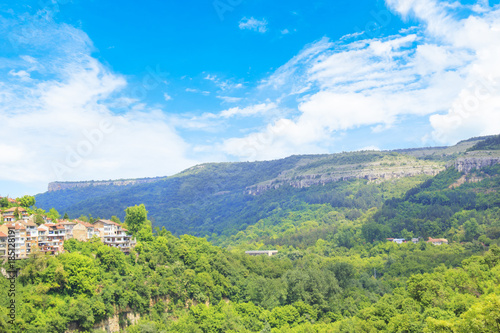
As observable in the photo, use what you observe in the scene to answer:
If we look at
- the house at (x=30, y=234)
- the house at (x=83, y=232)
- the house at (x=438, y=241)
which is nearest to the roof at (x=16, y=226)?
the house at (x=30, y=234)

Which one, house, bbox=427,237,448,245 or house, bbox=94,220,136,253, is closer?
house, bbox=94,220,136,253

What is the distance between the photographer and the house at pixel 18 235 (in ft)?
154

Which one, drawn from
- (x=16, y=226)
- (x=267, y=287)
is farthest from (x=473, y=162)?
(x=16, y=226)

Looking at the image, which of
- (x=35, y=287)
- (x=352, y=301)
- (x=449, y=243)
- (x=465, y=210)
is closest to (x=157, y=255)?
(x=35, y=287)

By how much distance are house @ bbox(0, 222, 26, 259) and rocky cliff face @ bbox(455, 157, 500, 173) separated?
138193mm

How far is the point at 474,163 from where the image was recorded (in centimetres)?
13838

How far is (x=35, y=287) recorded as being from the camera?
42.6 meters

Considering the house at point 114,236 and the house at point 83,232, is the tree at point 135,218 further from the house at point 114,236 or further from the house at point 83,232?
the house at point 83,232

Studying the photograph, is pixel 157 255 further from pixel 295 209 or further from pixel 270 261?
pixel 295 209

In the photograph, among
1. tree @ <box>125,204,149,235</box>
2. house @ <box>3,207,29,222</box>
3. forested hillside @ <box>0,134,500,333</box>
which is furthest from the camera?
tree @ <box>125,204,149,235</box>

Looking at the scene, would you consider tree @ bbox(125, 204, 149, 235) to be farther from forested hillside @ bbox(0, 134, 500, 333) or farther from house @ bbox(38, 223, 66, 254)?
house @ bbox(38, 223, 66, 254)

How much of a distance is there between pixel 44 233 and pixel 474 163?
5387 inches

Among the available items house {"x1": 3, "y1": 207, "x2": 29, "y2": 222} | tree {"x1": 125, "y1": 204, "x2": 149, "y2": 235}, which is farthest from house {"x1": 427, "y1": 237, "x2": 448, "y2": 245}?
house {"x1": 3, "y1": 207, "x2": 29, "y2": 222}

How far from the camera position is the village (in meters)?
46.9
